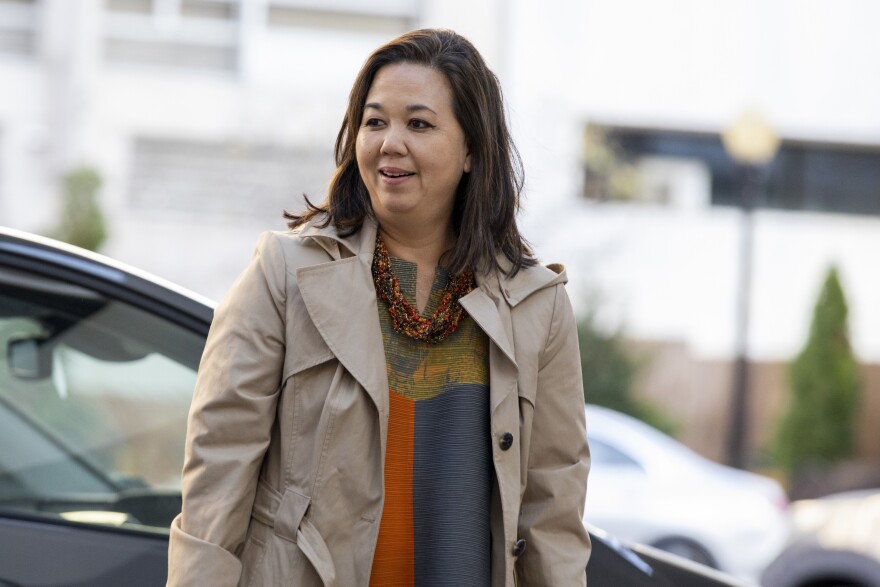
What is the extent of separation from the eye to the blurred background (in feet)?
50.8

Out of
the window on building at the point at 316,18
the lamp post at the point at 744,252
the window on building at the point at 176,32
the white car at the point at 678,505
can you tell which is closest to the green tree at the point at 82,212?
the window on building at the point at 176,32

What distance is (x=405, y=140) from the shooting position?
2275 millimetres

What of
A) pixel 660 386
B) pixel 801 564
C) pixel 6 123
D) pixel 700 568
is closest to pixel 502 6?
pixel 660 386

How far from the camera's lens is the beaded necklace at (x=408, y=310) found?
7.49 feet

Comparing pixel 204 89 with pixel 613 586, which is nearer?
pixel 613 586

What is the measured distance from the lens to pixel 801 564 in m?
6.61

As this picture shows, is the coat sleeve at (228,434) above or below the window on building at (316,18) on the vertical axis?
below

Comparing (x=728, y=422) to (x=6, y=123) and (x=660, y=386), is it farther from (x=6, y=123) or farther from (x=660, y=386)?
(x=6, y=123)

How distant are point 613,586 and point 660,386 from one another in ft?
55.5

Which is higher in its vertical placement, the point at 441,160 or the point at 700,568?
the point at 441,160

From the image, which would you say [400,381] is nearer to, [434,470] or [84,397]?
[434,470]

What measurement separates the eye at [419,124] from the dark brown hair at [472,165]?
0.24ft

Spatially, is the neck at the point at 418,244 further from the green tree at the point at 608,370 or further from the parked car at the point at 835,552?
the green tree at the point at 608,370

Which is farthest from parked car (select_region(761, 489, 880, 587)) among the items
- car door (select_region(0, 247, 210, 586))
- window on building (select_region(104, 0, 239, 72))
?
window on building (select_region(104, 0, 239, 72))
